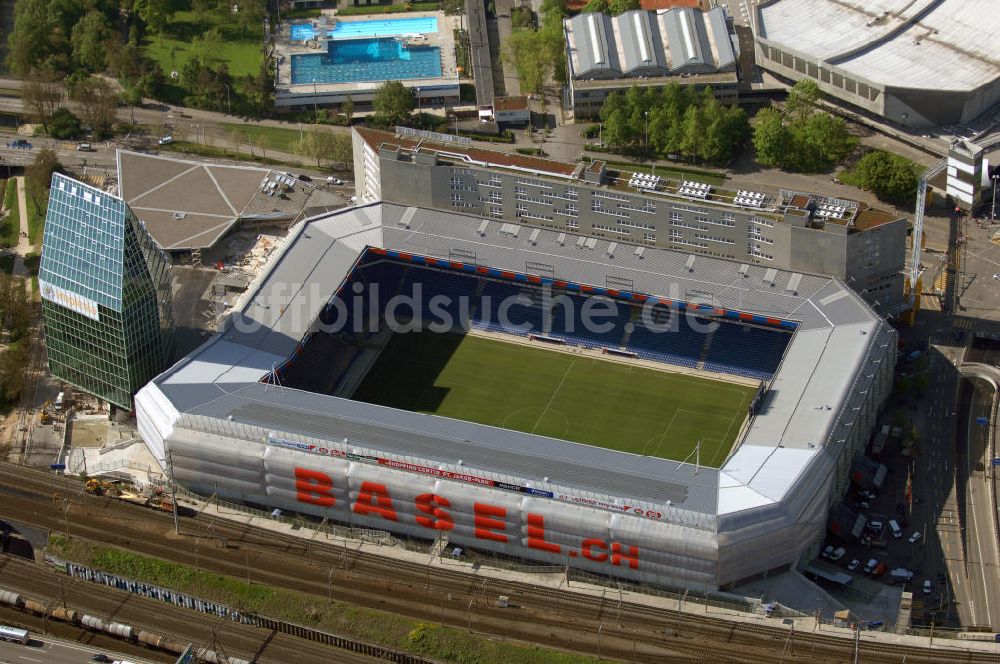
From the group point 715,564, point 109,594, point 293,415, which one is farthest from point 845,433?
point 109,594

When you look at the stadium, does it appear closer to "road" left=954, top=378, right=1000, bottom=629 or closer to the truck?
the truck

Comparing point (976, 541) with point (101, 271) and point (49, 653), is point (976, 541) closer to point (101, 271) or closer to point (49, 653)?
point (49, 653)

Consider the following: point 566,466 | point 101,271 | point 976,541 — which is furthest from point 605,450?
point 101,271

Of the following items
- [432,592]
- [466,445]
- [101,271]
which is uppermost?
[101,271]

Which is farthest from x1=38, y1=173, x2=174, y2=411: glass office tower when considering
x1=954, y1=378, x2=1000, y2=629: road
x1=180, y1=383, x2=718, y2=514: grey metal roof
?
x1=954, y1=378, x2=1000, y2=629: road

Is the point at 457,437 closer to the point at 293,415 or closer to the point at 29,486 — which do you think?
the point at 293,415

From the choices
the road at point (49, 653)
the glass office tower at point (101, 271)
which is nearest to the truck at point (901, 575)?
the road at point (49, 653)
